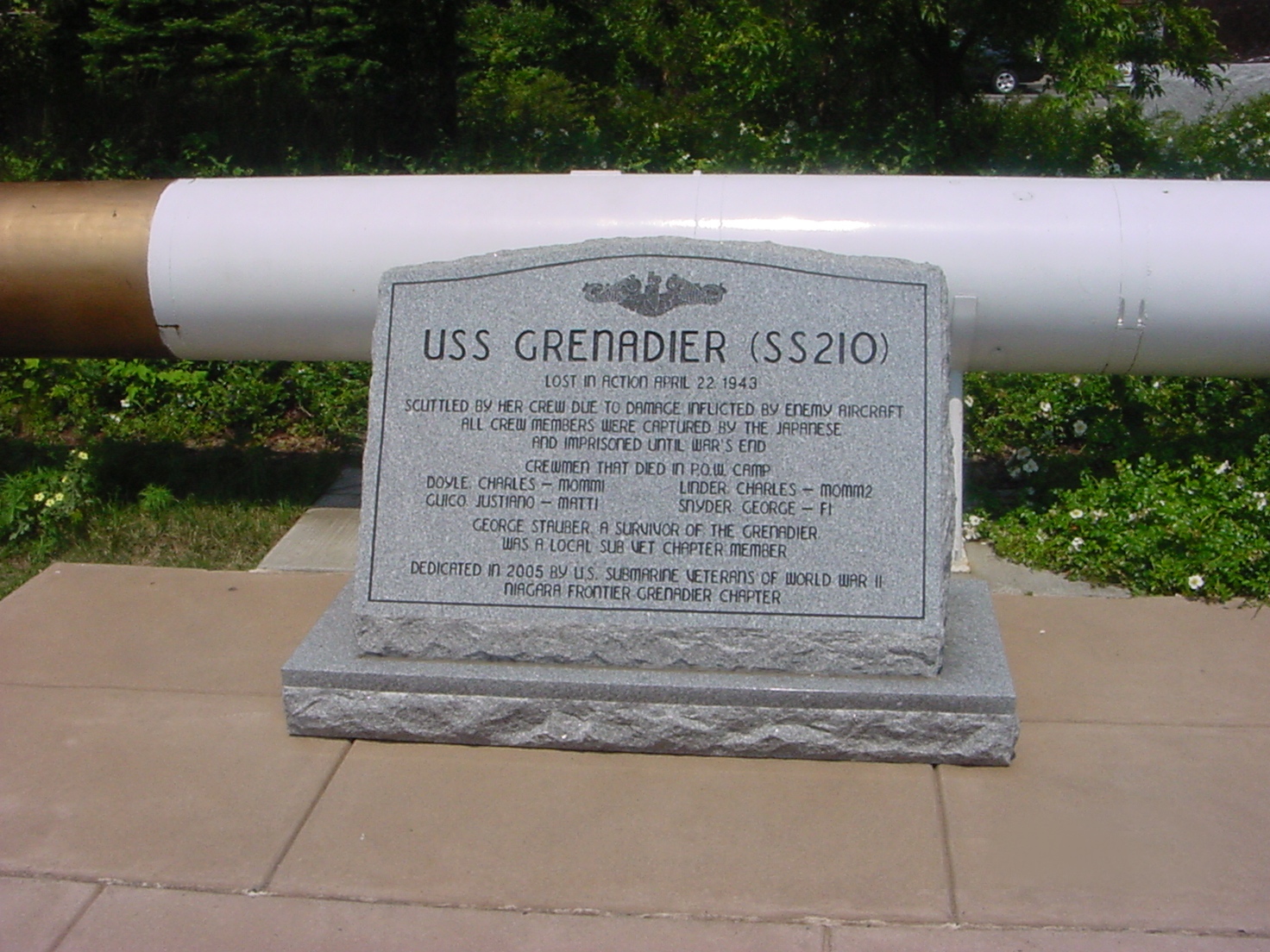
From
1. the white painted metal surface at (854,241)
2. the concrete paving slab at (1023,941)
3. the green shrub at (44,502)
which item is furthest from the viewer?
the green shrub at (44,502)

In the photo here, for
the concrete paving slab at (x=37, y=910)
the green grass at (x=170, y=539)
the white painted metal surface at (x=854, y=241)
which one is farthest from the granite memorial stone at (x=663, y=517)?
the green grass at (x=170, y=539)

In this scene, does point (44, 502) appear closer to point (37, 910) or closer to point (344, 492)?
point (344, 492)

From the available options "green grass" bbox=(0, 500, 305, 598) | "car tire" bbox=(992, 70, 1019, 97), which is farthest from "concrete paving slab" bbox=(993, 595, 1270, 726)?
"car tire" bbox=(992, 70, 1019, 97)

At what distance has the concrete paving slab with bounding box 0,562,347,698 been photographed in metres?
4.30

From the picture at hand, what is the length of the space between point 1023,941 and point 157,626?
10.2 feet

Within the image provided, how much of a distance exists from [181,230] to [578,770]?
110 inches

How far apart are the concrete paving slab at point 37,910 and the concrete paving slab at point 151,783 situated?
0.05 m

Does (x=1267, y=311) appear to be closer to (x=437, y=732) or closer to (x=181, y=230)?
(x=437, y=732)

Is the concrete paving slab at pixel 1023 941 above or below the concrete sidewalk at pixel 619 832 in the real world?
above

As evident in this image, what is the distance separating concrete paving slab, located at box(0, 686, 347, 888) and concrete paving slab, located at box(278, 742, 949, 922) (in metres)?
0.15

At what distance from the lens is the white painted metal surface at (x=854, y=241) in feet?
15.9

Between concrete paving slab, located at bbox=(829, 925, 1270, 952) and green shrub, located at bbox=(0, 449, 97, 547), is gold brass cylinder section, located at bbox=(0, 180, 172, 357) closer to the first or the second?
green shrub, located at bbox=(0, 449, 97, 547)

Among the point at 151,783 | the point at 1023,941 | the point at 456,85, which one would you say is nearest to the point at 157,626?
the point at 151,783

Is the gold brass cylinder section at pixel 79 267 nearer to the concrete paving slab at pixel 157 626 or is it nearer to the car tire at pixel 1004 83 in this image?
the concrete paving slab at pixel 157 626
